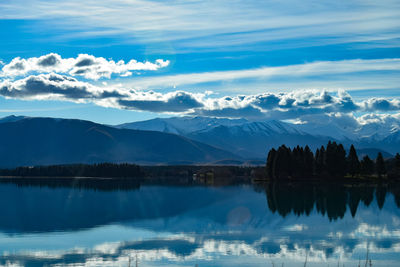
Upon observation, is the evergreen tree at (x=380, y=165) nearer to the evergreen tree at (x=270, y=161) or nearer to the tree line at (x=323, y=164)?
the tree line at (x=323, y=164)

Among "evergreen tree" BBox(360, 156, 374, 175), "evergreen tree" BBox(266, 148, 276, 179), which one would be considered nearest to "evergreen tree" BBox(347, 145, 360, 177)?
"evergreen tree" BBox(360, 156, 374, 175)

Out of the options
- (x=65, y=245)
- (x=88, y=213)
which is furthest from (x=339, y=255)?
(x=88, y=213)

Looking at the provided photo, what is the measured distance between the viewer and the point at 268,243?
178ft

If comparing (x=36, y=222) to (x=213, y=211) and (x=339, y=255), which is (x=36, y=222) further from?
(x=339, y=255)

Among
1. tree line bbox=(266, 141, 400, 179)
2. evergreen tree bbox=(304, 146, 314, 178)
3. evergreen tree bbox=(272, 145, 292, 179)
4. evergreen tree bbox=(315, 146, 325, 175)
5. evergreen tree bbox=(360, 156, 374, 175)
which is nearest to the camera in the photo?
tree line bbox=(266, 141, 400, 179)

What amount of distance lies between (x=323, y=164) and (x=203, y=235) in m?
130

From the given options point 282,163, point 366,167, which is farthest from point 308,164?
point 366,167

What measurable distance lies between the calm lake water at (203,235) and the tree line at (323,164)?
8423cm

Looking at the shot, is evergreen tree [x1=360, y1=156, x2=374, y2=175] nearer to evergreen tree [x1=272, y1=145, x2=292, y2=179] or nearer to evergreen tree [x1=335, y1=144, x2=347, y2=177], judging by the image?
evergreen tree [x1=335, y1=144, x2=347, y2=177]

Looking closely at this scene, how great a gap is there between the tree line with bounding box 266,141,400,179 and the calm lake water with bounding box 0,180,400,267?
84.2 metres

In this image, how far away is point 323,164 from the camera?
18275cm

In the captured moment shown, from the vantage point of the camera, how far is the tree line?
591 ft

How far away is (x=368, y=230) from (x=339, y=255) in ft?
59.3

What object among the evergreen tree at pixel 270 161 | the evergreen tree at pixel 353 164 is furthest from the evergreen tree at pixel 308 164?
the evergreen tree at pixel 353 164
